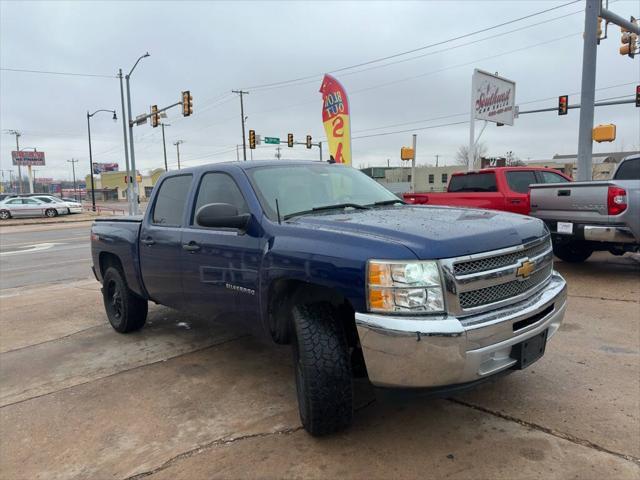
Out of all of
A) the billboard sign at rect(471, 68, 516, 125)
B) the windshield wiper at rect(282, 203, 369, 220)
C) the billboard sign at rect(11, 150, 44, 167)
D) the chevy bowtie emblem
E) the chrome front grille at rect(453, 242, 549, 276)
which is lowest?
the chevy bowtie emblem

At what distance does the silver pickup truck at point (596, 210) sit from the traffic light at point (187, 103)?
66.8 ft

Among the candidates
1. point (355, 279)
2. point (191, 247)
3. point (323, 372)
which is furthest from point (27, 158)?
point (355, 279)

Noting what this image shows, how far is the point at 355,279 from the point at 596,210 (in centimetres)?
582

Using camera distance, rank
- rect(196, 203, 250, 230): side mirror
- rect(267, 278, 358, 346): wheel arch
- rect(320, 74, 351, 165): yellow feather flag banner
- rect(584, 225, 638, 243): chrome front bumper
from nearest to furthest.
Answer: rect(267, 278, 358, 346): wheel arch
rect(196, 203, 250, 230): side mirror
rect(584, 225, 638, 243): chrome front bumper
rect(320, 74, 351, 165): yellow feather flag banner

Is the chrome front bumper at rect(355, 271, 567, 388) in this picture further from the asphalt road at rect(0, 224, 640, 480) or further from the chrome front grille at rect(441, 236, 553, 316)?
the asphalt road at rect(0, 224, 640, 480)

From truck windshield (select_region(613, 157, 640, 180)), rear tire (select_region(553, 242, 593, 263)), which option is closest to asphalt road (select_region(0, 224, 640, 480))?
rear tire (select_region(553, 242, 593, 263))

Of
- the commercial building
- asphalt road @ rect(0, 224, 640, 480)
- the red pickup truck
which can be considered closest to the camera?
asphalt road @ rect(0, 224, 640, 480)

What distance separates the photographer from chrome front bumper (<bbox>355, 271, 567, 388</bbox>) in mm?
2414

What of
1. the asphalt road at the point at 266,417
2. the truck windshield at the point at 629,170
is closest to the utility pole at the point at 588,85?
the truck windshield at the point at 629,170

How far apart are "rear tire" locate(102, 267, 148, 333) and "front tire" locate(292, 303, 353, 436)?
2.95 meters

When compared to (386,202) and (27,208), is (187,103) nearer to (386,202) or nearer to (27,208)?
(27,208)

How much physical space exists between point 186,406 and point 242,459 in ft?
2.90

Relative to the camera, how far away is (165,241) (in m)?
4.36

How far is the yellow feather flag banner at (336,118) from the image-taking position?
13.6 metres
